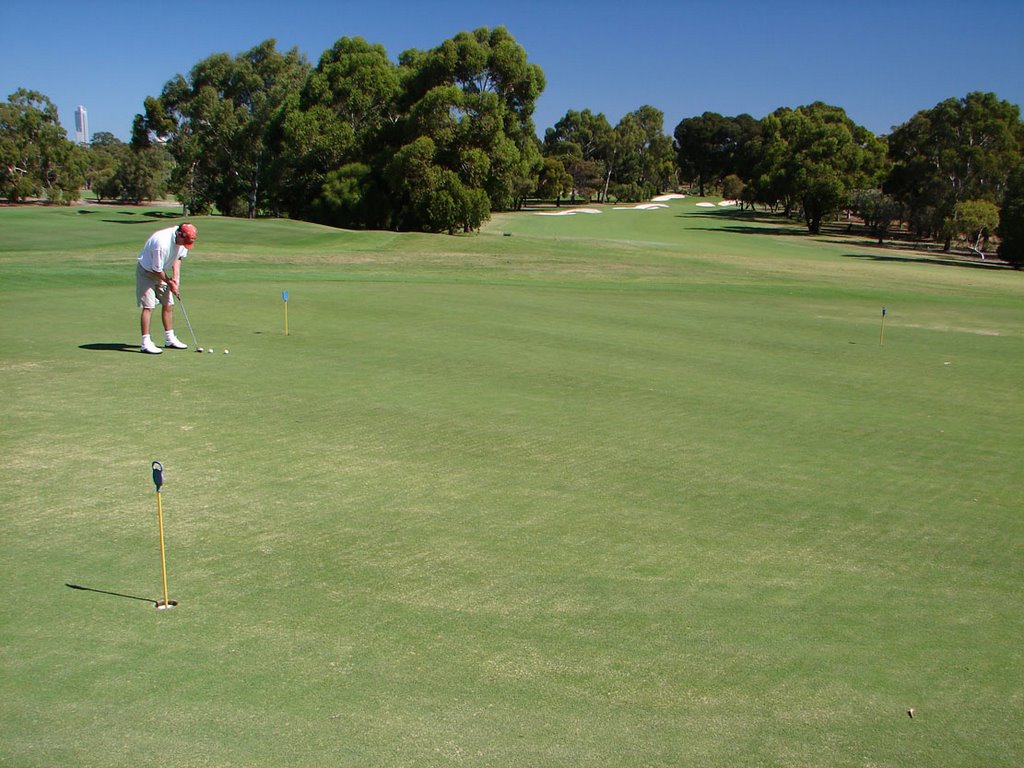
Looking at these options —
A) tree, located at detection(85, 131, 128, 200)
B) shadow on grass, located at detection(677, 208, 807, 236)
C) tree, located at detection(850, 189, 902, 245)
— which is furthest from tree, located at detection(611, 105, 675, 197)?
tree, located at detection(85, 131, 128, 200)

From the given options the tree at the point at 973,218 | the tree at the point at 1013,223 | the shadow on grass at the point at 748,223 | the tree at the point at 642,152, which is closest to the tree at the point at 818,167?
the shadow on grass at the point at 748,223

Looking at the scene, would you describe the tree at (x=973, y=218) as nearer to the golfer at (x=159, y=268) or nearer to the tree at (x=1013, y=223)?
the tree at (x=1013, y=223)

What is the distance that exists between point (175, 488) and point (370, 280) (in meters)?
21.3

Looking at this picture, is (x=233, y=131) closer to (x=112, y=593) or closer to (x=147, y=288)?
(x=147, y=288)

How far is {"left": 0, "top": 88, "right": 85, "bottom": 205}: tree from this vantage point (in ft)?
285

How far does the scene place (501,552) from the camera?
7.39 meters

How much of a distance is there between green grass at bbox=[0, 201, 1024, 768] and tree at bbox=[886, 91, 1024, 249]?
51142mm

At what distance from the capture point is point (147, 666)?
545 cm

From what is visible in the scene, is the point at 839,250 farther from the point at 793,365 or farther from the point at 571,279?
the point at 793,365

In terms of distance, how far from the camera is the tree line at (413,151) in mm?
55281

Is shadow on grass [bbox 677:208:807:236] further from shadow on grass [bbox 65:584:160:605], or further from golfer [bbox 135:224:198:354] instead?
shadow on grass [bbox 65:584:160:605]

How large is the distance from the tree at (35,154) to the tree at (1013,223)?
79.1 meters

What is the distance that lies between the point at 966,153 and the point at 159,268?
2436 inches

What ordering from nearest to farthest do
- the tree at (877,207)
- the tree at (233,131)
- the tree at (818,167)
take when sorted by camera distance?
the tree at (233,131) → the tree at (877,207) → the tree at (818,167)
